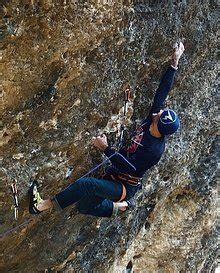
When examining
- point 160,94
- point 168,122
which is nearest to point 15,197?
point 168,122

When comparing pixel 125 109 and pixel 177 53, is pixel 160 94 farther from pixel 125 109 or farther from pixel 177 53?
pixel 177 53

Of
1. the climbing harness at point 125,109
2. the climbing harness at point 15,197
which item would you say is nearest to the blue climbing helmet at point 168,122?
the climbing harness at point 125,109

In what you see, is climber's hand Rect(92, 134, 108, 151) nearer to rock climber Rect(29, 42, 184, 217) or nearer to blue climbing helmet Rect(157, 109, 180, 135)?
rock climber Rect(29, 42, 184, 217)

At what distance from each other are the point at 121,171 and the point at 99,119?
62 cm

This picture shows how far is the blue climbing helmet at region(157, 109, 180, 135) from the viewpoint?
5.38 meters

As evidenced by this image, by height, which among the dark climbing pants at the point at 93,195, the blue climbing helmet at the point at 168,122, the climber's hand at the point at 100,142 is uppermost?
the blue climbing helmet at the point at 168,122

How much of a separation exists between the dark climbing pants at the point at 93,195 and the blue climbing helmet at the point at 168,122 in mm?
807

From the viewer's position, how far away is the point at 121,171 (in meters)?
5.67

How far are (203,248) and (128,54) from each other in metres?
4.31

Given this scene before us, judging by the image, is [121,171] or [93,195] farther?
[121,171]

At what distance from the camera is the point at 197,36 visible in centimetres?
649

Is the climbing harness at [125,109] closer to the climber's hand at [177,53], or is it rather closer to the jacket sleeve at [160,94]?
the jacket sleeve at [160,94]

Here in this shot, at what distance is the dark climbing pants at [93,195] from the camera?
5.34m

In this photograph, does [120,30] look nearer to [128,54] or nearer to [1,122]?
[128,54]
